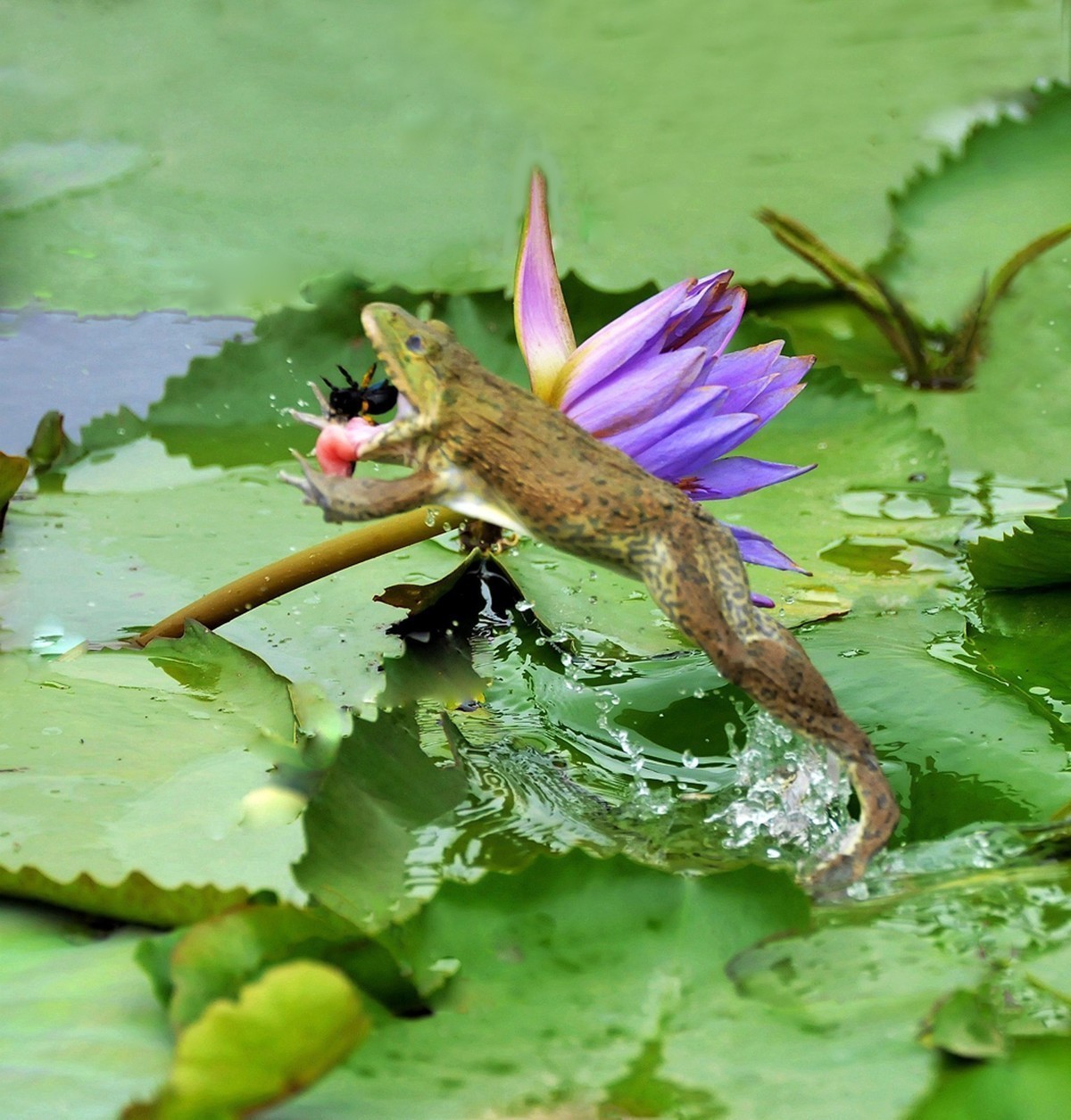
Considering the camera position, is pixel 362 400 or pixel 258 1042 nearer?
pixel 258 1042

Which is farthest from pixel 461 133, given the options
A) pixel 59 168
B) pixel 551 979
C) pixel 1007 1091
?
pixel 1007 1091

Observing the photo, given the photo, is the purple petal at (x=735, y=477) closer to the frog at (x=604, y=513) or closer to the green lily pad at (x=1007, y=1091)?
the frog at (x=604, y=513)

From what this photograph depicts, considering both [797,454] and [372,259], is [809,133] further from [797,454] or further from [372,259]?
[797,454]

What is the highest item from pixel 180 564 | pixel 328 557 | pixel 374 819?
pixel 328 557

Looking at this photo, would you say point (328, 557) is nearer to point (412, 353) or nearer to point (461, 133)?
point (412, 353)

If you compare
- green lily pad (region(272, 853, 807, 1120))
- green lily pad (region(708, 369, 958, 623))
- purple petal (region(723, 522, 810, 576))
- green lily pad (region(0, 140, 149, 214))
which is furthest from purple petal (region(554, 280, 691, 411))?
green lily pad (region(0, 140, 149, 214))

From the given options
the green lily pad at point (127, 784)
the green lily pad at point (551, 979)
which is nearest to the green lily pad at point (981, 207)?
the green lily pad at point (127, 784)

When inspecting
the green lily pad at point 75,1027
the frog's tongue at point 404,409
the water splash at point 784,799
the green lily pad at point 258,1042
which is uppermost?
the frog's tongue at point 404,409

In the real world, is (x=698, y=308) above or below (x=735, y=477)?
above
